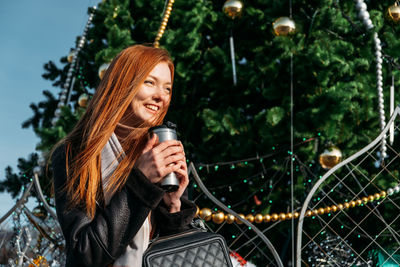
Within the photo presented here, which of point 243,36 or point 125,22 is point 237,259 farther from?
point 125,22

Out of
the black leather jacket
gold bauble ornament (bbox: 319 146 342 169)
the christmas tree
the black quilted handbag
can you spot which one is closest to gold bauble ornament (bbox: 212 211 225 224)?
the christmas tree

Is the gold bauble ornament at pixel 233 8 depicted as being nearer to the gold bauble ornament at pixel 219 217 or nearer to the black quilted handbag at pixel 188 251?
the gold bauble ornament at pixel 219 217

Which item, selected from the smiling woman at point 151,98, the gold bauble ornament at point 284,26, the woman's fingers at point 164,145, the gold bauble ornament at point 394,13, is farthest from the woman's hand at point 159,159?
the gold bauble ornament at point 394,13

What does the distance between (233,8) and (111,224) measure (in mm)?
2430

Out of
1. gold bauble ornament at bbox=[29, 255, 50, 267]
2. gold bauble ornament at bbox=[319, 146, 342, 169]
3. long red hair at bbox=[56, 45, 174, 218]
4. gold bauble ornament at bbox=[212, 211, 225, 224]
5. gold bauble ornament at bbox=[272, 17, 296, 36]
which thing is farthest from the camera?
gold bauble ornament at bbox=[29, 255, 50, 267]

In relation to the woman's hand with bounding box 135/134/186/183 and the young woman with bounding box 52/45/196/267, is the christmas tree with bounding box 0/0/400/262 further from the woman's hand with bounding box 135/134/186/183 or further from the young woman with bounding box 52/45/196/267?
the woman's hand with bounding box 135/134/186/183

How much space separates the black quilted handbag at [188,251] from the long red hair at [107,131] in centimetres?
18

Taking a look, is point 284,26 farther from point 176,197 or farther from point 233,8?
point 176,197

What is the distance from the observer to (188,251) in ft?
3.51

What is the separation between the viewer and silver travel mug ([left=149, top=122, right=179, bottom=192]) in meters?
1.05

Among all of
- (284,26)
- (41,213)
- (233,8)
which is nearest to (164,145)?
(284,26)

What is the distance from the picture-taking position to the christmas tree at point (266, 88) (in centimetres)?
288

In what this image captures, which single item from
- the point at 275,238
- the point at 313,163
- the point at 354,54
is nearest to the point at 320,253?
the point at 275,238

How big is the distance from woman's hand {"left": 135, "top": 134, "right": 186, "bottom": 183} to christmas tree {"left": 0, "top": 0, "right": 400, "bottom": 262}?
1.56m
